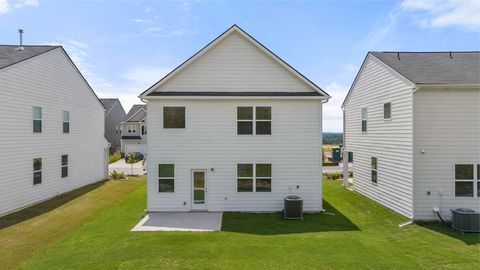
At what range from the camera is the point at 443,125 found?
11.1 meters

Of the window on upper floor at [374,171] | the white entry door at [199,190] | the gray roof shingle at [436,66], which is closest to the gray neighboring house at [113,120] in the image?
the white entry door at [199,190]

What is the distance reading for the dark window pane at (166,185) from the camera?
12.4 meters

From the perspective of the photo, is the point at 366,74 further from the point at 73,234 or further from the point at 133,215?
the point at 73,234

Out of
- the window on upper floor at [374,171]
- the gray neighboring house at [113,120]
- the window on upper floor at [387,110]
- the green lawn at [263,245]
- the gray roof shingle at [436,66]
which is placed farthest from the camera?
the gray neighboring house at [113,120]

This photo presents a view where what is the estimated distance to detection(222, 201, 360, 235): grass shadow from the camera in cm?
1002

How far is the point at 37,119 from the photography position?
1430 cm

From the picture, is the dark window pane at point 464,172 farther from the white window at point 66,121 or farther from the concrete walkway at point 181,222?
the white window at point 66,121

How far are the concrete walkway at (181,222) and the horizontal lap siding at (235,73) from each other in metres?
5.86

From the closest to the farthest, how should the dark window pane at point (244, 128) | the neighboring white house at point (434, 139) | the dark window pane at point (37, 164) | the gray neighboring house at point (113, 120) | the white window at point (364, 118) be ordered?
the neighboring white house at point (434, 139) < the dark window pane at point (244, 128) < the dark window pane at point (37, 164) < the white window at point (364, 118) < the gray neighboring house at point (113, 120)

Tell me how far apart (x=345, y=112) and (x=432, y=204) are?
30.0 ft

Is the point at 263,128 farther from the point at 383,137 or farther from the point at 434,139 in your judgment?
the point at 434,139

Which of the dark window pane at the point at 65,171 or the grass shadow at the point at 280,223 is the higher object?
the dark window pane at the point at 65,171

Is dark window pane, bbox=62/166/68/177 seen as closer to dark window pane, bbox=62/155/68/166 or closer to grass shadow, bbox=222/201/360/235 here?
dark window pane, bbox=62/155/68/166

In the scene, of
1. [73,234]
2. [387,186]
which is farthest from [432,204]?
[73,234]
